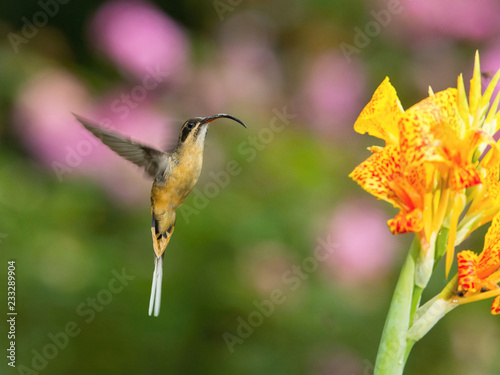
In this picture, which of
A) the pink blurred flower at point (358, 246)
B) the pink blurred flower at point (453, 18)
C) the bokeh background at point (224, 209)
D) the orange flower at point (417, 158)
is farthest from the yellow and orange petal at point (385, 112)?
the pink blurred flower at point (453, 18)

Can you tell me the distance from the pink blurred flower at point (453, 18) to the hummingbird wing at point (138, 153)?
1.67 m

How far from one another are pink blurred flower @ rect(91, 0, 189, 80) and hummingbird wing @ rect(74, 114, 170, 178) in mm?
1353

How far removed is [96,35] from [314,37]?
0.83 meters

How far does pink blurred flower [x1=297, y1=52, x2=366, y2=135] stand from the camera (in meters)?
2.19

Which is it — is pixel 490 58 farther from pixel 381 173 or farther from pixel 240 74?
pixel 381 173

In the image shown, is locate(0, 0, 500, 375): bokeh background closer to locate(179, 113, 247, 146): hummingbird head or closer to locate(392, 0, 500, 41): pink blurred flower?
locate(392, 0, 500, 41): pink blurred flower

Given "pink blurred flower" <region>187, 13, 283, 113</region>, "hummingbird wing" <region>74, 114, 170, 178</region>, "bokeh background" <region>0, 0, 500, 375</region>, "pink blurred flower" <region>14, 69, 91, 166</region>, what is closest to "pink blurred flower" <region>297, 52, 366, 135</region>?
"bokeh background" <region>0, 0, 500, 375</region>

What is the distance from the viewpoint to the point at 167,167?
92 centimetres

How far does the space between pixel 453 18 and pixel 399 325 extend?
187 cm

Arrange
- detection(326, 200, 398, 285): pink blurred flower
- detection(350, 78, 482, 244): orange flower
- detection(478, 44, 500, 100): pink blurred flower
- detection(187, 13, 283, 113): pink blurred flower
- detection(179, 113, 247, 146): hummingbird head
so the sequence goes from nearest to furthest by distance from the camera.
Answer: detection(350, 78, 482, 244): orange flower → detection(179, 113, 247, 146): hummingbird head → detection(326, 200, 398, 285): pink blurred flower → detection(478, 44, 500, 100): pink blurred flower → detection(187, 13, 283, 113): pink blurred flower

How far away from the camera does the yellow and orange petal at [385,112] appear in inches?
30.5

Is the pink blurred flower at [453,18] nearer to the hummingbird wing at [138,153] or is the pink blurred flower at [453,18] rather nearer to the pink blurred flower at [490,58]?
the pink blurred flower at [490,58]

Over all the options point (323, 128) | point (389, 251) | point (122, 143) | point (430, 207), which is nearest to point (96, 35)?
point (323, 128)

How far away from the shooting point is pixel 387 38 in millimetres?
2422
